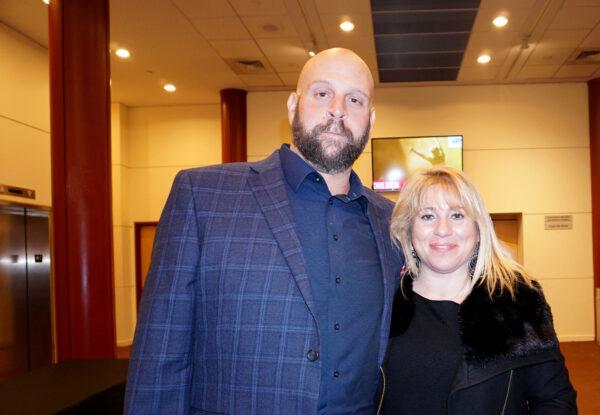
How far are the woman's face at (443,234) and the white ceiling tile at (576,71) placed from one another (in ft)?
23.6

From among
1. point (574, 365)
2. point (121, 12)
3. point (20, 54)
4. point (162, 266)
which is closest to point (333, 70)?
point (162, 266)

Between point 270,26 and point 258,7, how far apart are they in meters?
0.52

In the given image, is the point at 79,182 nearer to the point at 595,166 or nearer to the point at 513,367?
the point at 513,367

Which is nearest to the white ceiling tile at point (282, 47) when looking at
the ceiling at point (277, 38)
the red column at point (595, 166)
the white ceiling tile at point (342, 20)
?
the ceiling at point (277, 38)

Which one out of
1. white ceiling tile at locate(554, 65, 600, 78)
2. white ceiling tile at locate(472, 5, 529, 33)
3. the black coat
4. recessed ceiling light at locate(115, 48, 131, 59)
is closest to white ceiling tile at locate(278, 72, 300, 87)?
recessed ceiling light at locate(115, 48, 131, 59)

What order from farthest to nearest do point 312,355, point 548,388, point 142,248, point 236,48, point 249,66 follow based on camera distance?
point 142,248 < point 249,66 < point 236,48 < point 548,388 < point 312,355

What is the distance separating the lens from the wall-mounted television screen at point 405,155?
340 inches

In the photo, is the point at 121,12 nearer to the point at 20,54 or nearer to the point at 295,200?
the point at 20,54

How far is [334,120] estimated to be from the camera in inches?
70.5

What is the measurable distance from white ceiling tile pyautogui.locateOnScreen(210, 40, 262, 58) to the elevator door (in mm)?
3120

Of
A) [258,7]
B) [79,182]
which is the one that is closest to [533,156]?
[258,7]

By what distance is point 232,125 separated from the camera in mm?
8797

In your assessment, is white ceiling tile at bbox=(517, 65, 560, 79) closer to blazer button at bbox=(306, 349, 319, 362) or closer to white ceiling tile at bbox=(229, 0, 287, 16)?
white ceiling tile at bbox=(229, 0, 287, 16)

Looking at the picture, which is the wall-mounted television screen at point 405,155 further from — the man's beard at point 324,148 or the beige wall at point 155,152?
the man's beard at point 324,148
